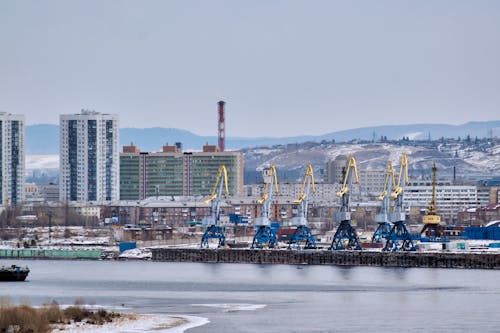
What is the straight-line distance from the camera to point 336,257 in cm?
11306

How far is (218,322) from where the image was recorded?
204 feet

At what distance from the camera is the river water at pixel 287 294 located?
6269 cm

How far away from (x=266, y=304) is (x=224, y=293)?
26.7 ft

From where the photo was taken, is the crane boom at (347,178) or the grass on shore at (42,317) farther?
the crane boom at (347,178)

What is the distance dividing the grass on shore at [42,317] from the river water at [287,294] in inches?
153

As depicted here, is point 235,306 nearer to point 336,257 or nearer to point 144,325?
point 144,325

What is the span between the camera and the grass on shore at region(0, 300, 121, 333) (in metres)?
54.8

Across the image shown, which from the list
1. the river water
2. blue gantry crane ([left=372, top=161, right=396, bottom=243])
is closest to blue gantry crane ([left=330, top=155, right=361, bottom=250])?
blue gantry crane ([left=372, top=161, right=396, bottom=243])

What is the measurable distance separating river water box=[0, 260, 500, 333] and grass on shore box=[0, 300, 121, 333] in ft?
12.8

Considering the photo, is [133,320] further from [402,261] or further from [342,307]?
[402,261]

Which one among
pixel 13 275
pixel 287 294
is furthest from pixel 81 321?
pixel 13 275

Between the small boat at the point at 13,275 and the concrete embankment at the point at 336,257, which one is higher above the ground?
the concrete embankment at the point at 336,257

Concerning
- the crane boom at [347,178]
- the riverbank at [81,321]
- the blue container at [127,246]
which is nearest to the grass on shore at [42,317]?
the riverbank at [81,321]

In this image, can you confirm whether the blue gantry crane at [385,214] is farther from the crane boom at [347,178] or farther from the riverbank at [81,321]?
the riverbank at [81,321]
